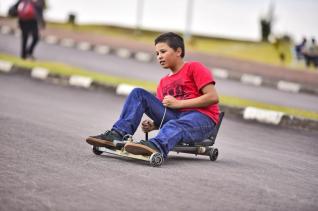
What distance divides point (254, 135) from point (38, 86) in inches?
205

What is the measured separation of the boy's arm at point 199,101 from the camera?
19.4 ft

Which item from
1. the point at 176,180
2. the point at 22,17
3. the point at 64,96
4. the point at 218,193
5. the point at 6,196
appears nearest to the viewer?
the point at 6,196

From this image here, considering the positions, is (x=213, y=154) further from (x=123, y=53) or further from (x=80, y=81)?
(x=123, y=53)

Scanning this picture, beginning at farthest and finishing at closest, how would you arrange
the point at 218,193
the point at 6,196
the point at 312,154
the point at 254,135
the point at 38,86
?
the point at 38,86
the point at 254,135
the point at 312,154
the point at 218,193
the point at 6,196

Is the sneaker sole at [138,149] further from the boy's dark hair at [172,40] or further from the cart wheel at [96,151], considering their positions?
the boy's dark hair at [172,40]

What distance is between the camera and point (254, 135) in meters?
9.03

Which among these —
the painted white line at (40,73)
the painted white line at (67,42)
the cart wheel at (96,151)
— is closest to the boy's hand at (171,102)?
the cart wheel at (96,151)

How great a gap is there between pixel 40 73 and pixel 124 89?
244 centimetres

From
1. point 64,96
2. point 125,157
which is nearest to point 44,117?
point 125,157

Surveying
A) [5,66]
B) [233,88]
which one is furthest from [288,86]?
[5,66]

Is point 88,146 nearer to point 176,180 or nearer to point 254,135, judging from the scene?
point 176,180

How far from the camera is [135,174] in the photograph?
5.14 m

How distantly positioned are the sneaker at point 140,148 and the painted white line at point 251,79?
14668 mm

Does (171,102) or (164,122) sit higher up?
(171,102)
